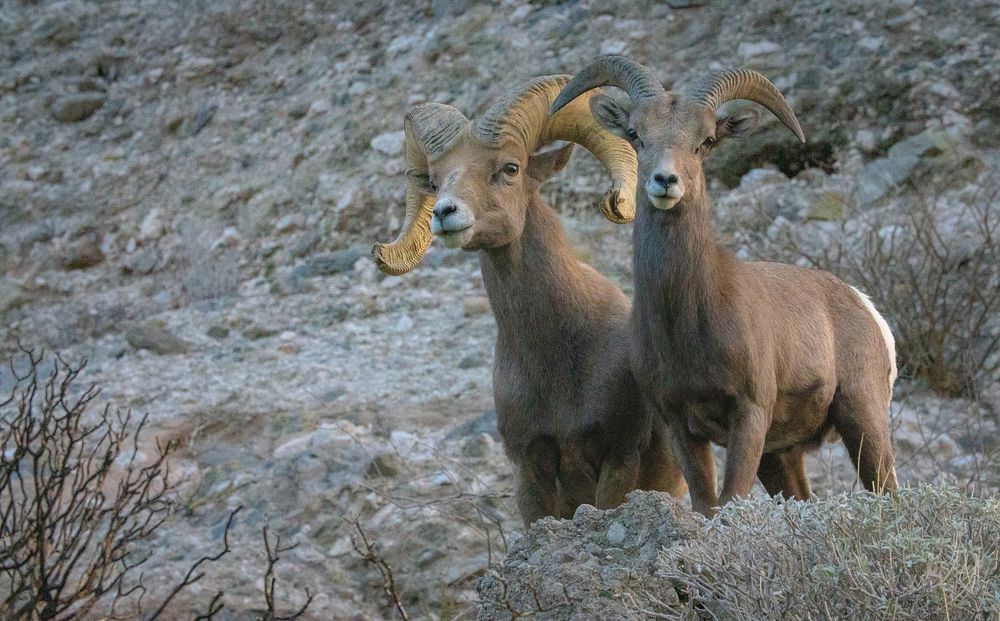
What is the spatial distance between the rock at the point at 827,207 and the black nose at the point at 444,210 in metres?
6.84

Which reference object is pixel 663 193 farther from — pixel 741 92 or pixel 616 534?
pixel 616 534

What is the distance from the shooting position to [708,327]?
19.0ft

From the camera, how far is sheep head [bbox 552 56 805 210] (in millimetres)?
5598

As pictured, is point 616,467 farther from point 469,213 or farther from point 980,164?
point 980,164

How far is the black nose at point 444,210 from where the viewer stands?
19.4 feet

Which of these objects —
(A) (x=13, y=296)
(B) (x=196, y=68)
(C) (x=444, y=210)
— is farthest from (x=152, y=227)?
(C) (x=444, y=210)

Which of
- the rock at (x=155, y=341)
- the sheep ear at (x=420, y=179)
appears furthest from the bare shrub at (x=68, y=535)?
the rock at (x=155, y=341)

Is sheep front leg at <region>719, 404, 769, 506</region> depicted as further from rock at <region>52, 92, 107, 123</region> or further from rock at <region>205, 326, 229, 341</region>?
rock at <region>52, 92, 107, 123</region>

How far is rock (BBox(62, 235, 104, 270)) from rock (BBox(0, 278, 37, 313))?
653mm

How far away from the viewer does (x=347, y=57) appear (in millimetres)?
16766

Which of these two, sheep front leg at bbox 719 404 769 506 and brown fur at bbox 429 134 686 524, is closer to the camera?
sheep front leg at bbox 719 404 769 506

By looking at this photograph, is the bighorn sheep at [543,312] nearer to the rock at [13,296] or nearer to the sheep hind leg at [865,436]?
the sheep hind leg at [865,436]

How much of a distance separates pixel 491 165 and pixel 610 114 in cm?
61

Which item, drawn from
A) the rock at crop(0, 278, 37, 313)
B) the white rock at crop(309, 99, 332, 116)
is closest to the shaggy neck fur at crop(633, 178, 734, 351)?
the white rock at crop(309, 99, 332, 116)
